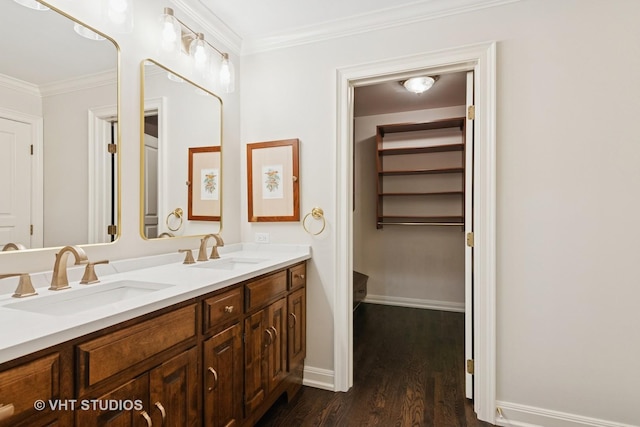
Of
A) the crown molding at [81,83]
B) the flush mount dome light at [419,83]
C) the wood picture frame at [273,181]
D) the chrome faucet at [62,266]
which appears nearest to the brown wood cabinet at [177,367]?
the chrome faucet at [62,266]

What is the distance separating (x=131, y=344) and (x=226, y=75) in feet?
5.72

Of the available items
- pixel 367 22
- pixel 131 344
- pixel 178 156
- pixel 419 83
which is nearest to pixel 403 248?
pixel 419 83

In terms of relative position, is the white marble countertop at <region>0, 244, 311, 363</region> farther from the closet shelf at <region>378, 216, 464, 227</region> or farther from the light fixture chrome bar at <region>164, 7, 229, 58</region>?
the closet shelf at <region>378, 216, 464, 227</region>

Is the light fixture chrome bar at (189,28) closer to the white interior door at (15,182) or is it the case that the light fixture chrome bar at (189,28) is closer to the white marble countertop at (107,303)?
the white interior door at (15,182)

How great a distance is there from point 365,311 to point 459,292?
3.82ft

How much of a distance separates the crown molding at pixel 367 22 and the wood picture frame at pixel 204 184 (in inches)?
34.3

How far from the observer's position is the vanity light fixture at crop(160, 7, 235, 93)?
1711 millimetres

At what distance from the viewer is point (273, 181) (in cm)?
233

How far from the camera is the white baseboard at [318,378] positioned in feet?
7.14

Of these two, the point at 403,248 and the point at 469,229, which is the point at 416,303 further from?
the point at 469,229

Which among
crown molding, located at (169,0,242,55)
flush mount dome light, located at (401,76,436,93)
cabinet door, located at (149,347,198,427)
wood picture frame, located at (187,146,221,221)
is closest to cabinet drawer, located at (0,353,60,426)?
cabinet door, located at (149,347,198,427)

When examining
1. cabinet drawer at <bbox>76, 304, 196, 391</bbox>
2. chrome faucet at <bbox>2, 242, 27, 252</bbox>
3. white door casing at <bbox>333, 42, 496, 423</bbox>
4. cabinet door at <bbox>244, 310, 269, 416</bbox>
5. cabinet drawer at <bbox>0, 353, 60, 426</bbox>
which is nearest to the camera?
cabinet drawer at <bbox>0, 353, 60, 426</bbox>

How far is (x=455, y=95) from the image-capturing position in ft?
11.3

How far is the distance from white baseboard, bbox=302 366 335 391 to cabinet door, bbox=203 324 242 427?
2.66 feet
